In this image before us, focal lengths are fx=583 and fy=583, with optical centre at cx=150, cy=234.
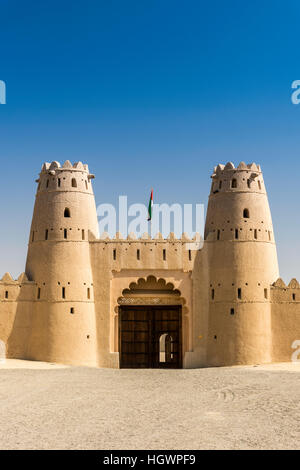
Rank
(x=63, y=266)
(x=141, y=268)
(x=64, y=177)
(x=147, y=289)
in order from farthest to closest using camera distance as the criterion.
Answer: (x=147, y=289)
(x=64, y=177)
(x=141, y=268)
(x=63, y=266)

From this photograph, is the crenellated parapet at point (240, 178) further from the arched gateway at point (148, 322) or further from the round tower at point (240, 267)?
the arched gateway at point (148, 322)

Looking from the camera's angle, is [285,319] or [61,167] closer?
[285,319]

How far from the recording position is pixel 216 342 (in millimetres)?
32250

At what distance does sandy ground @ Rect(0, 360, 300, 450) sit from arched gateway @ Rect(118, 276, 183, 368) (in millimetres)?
4346

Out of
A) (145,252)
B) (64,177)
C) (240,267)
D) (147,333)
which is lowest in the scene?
(147,333)

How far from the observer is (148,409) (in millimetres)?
17969

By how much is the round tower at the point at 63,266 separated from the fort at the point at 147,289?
55mm

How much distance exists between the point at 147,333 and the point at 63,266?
20.8ft

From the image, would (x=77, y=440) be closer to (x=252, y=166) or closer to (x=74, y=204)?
(x=74, y=204)

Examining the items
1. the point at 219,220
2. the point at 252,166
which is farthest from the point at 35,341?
the point at 252,166

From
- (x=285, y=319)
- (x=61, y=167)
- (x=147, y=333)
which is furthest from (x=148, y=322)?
(x=61, y=167)

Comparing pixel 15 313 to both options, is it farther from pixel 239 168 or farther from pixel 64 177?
pixel 239 168

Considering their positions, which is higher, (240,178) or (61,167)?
(61,167)

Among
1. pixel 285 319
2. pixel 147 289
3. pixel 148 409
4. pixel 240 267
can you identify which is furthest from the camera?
pixel 147 289
